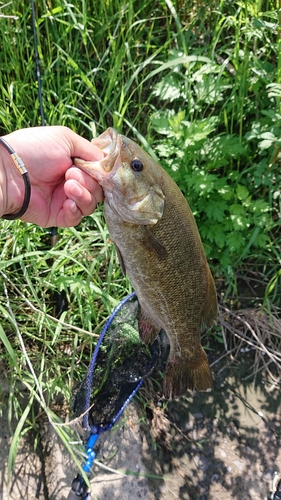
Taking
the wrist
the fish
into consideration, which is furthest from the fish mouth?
the wrist

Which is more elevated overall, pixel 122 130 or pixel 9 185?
pixel 9 185

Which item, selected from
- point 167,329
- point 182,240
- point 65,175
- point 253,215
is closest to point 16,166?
point 65,175

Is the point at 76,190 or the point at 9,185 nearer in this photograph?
the point at 76,190

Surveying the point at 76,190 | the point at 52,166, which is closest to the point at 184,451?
the point at 76,190

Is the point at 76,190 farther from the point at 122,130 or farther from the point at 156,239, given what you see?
the point at 122,130

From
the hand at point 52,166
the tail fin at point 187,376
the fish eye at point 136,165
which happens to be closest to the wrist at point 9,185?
the hand at point 52,166

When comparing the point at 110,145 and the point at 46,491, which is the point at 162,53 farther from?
the point at 46,491
